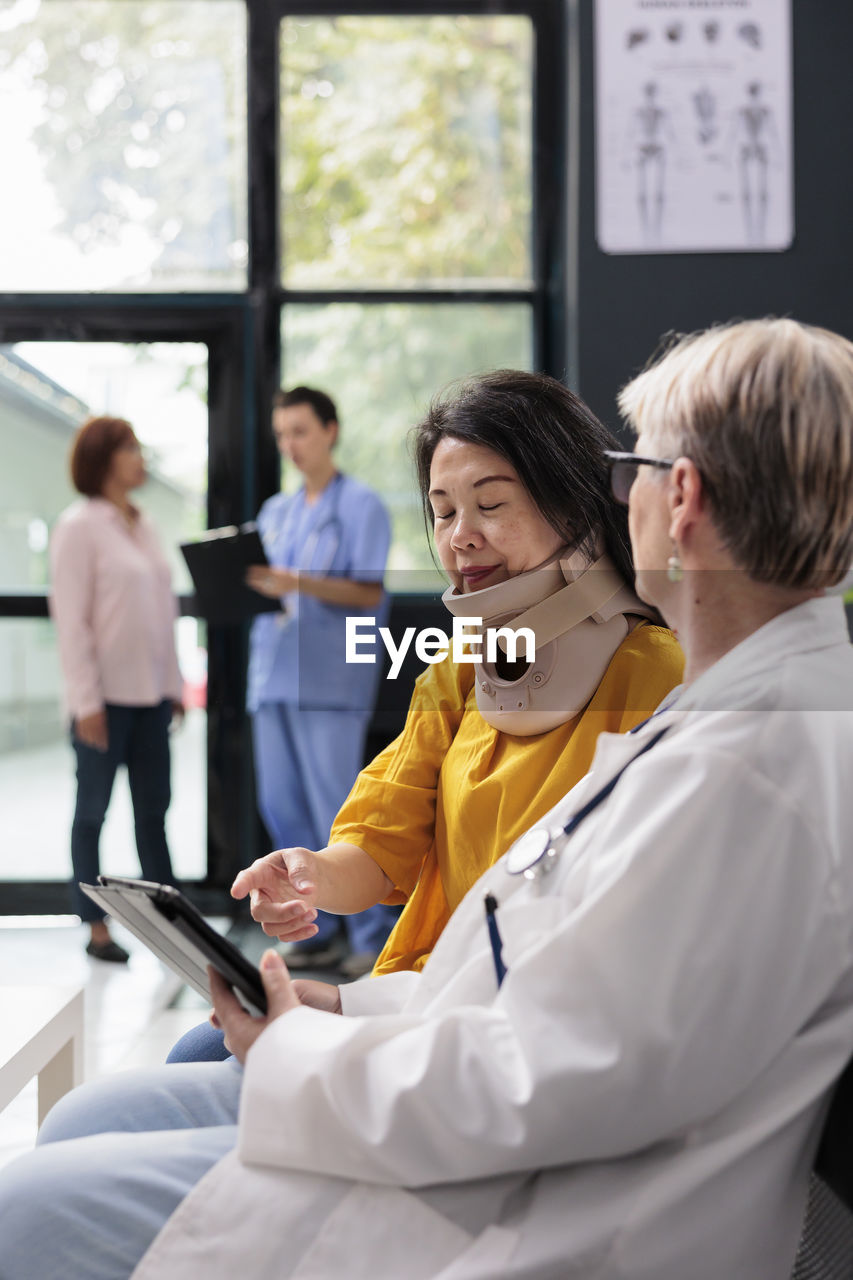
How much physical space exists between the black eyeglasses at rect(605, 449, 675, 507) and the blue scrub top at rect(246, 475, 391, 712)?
2.41m

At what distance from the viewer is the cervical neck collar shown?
1342 millimetres

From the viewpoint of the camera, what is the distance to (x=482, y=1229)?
817mm

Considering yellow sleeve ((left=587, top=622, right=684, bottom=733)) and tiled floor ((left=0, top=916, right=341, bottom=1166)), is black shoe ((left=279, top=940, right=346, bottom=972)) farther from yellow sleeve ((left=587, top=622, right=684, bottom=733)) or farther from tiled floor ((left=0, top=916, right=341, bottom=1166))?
yellow sleeve ((left=587, top=622, right=684, bottom=733))

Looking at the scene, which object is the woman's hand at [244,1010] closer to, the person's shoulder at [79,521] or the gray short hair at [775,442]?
the gray short hair at [775,442]

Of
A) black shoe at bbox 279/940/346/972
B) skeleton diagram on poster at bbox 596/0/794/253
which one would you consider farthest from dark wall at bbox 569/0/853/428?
black shoe at bbox 279/940/346/972

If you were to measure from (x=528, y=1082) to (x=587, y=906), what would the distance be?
118mm

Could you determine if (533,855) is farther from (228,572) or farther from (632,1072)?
(228,572)

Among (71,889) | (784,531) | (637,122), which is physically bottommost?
(71,889)

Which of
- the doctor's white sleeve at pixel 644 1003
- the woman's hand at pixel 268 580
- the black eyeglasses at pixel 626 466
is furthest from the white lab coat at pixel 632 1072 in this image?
the woman's hand at pixel 268 580

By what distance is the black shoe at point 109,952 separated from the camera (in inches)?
130

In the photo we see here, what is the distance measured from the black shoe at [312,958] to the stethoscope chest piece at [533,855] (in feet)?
7.89

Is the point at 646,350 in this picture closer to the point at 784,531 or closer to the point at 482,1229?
the point at 784,531

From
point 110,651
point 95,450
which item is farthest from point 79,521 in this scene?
point 110,651

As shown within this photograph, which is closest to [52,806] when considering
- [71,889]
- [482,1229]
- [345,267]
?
[71,889]
